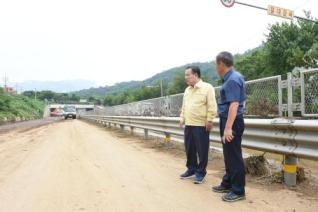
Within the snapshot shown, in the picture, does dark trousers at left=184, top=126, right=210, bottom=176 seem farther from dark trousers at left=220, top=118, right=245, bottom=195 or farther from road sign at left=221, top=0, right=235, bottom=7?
road sign at left=221, top=0, right=235, bottom=7

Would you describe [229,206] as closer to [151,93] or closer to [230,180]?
[230,180]

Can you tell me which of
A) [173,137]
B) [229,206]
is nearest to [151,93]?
[173,137]

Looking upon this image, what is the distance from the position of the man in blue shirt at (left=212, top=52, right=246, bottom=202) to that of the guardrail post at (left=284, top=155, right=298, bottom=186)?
34.8 inches

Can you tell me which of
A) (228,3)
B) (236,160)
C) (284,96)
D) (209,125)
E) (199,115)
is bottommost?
(236,160)

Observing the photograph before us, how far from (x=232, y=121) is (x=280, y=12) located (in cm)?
1546

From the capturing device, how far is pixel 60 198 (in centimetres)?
582

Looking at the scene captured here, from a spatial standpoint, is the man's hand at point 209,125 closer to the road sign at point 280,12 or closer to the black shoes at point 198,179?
the black shoes at point 198,179

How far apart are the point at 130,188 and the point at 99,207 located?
1141 millimetres

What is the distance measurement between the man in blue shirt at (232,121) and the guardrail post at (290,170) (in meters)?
0.88

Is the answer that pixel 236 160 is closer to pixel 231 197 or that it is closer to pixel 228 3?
pixel 231 197

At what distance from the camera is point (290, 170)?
6324mm

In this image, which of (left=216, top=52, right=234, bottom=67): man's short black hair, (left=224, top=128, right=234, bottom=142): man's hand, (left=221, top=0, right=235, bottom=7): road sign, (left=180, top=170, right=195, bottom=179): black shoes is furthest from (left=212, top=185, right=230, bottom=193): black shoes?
(left=221, top=0, right=235, bottom=7): road sign

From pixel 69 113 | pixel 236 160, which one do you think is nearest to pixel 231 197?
pixel 236 160

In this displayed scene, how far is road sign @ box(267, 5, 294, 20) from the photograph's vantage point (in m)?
19.5
